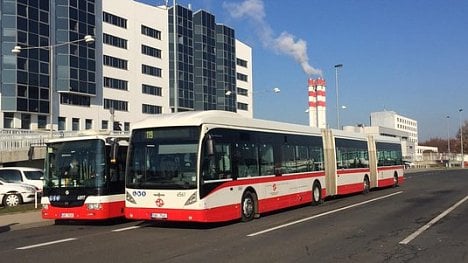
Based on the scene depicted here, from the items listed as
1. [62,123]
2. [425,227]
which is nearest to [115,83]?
[62,123]

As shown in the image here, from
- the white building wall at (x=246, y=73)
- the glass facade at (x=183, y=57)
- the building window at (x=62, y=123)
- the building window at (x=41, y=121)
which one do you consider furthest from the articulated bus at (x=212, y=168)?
the white building wall at (x=246, y=73)

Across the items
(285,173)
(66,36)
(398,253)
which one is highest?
(66,36)

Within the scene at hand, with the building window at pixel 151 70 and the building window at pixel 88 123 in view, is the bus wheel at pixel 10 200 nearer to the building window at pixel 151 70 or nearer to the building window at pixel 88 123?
the building window at pixel 88 123

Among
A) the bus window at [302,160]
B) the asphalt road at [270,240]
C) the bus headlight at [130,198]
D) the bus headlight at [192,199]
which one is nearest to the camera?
the asphalt road at [270,240]

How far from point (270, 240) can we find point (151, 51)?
7177 cm

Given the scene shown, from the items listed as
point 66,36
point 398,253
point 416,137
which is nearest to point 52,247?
point 398,253

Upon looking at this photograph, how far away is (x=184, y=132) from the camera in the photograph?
14.4m

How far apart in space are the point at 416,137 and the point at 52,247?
19468 cm

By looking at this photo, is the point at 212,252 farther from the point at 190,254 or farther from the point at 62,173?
the point at 62,173

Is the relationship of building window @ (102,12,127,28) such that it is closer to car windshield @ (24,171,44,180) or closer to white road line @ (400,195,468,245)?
car windshield @ (24,171,44,180)

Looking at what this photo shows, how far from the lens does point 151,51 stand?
267ft

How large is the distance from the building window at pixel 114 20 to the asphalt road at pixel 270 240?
194ft

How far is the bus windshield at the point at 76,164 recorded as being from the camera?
51.4ft

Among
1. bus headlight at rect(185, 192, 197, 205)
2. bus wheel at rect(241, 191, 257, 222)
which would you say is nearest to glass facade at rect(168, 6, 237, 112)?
bus wheel at rect(241, 191, 257, 222)
